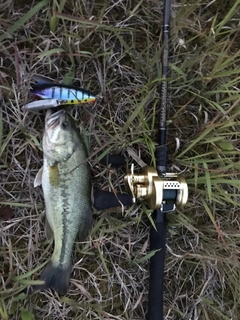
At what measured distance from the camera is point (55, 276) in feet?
7.66

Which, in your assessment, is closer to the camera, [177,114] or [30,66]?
[30,66]

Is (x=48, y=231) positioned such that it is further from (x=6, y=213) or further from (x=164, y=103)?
(x=164, y=103)

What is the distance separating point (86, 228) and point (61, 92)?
0.73 meters

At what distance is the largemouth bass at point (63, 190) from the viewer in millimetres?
2209

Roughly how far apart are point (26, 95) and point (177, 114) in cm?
86

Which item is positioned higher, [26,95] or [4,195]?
[26,95]

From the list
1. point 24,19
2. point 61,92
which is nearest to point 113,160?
point 61,92

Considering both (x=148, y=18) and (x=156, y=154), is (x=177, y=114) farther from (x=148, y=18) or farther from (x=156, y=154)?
(x=148, y=18)

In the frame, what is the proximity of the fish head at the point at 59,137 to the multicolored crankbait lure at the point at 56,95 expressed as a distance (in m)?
0.06

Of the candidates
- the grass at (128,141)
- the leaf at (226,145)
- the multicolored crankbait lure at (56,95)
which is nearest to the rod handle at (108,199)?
the grass at (128,141)

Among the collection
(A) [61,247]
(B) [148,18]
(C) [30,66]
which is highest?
(B) [148,18]

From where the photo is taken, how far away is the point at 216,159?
2.54 meters

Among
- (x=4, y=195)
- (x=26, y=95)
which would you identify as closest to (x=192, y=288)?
(x=4, y=195)

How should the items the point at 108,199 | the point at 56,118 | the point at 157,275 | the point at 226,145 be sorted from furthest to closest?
the point at 226,145, the point at 157,275, the point at 108,199, the point at 56,118
